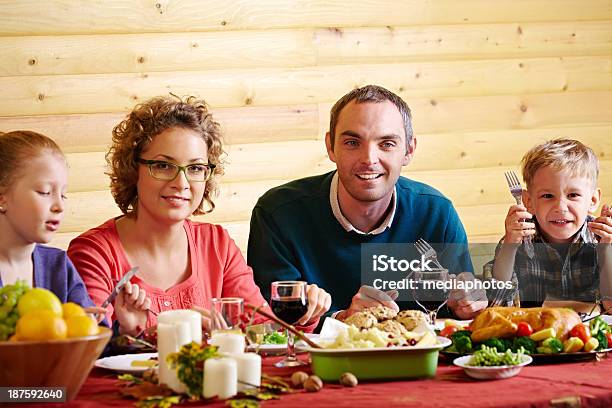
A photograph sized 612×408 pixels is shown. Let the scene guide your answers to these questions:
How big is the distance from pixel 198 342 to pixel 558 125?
3341 millimetres

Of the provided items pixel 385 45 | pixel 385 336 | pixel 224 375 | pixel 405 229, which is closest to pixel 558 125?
pixel 385 45

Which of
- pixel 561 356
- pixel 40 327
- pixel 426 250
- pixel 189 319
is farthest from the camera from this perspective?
pixel 426 250

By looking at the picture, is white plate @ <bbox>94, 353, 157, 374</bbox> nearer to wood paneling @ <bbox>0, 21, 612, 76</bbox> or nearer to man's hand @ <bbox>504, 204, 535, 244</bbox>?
man's hand @ <bbox>504, 204, 535, 244</bbox>

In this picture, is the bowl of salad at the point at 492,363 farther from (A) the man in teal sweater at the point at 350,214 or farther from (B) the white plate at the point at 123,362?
(A) the man in teal sweater at the point at 350,214

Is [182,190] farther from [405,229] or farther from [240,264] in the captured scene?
[405,229]

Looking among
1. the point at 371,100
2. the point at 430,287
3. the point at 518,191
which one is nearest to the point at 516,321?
the point at 430,287

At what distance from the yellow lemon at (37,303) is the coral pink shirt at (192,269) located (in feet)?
2.55

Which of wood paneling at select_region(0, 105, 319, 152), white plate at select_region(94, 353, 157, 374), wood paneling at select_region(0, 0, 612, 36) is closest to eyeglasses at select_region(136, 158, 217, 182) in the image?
white plate at select_region(94, 353, 157, 374)

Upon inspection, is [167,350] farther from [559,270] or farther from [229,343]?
[559,270]

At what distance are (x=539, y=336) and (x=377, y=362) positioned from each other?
415 millimetres

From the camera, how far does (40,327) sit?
1.50m

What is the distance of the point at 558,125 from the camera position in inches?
183

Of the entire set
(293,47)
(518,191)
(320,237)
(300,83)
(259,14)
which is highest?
(259,14)

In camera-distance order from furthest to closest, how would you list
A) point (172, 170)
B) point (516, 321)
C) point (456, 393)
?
1. point (172, 170)
2. point (516, 321)
3. point (456, 393)
